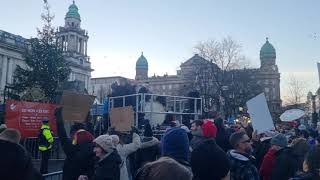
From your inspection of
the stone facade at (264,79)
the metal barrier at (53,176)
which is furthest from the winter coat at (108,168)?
the stone facade at (264,79)

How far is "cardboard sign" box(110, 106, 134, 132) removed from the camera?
22.9ft

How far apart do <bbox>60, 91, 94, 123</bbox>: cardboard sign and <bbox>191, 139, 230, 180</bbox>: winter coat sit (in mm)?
3823

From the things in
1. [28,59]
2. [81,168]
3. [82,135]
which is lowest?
[81,168]

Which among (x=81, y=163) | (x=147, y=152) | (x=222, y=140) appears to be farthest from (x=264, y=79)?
(x=81, y=163)

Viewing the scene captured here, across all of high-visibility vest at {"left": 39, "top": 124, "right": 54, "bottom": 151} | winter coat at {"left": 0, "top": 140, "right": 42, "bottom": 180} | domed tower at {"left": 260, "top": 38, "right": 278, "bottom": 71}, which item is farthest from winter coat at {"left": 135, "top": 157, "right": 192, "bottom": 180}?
domed tower at {"left": 260, "top": 38, "right": 278, "bottom": 71}

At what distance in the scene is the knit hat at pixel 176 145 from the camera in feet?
14.1

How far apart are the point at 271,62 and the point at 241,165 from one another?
289ft

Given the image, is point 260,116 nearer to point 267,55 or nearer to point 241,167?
point 241,167

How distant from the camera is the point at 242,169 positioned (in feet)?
14.8

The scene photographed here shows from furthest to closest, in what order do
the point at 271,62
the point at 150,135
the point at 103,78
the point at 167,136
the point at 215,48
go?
the point at 103,78 → the point at 271,62 → the point at 215,48 → the point at 150,135 → the point at 167,136

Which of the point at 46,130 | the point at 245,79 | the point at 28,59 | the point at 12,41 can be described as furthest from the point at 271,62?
the point at 46,130

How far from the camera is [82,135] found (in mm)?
5523

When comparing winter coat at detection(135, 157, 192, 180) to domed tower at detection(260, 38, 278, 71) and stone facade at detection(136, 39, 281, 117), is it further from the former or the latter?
domed tower at detection(260, 38, 278, 71)

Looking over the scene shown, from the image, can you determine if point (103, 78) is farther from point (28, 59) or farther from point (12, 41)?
point (28, 59)
